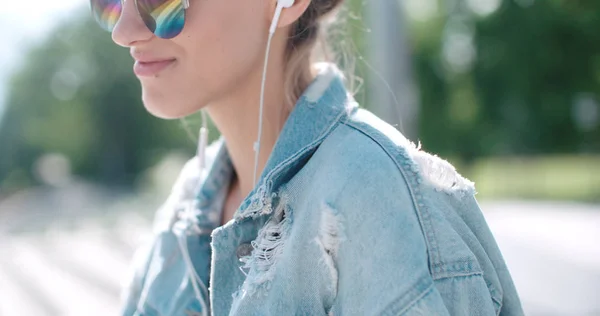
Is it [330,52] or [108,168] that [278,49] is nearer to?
[330,52]

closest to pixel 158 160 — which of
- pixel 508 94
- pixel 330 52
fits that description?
pixel 508 94

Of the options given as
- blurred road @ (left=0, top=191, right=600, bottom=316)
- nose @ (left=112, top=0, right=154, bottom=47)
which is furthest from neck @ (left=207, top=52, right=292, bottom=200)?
blurred road @ (left=0, top=191, right=600, bottom=316)

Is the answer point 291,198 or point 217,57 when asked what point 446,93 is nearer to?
point 217,57

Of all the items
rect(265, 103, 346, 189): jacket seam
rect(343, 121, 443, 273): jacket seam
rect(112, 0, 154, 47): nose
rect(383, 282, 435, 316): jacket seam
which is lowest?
rect(383, 282, 435, 316): jacket seam

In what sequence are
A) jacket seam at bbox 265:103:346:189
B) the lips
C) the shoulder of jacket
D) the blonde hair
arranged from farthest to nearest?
the blonde hair, the lips, jacket seam at bbox 265:103:346:189, the shoulder of jacket

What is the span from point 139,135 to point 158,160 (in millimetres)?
1757

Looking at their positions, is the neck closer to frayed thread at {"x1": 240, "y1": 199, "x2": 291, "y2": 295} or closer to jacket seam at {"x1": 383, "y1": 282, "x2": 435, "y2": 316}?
frayed thread at {"x1": 240, "y1": 199, "x2": 291, "y2": 295}

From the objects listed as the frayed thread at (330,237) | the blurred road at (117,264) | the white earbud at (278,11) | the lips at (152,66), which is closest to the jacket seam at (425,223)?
the frayed thread at (330,237)

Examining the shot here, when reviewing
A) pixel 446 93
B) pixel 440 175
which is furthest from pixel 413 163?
pixel 446 93

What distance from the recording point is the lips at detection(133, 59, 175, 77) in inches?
50.6

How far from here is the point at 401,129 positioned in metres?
1.51

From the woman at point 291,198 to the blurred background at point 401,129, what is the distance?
0.26 metres

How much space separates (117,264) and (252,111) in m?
5.50

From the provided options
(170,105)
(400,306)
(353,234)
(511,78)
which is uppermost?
(511,78)
